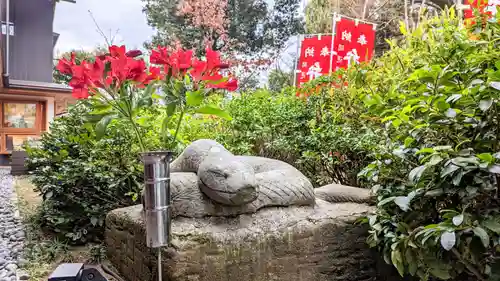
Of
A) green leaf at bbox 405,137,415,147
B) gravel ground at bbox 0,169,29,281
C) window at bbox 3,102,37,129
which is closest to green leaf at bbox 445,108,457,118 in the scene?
green leaf at bbox 405,137,415,147

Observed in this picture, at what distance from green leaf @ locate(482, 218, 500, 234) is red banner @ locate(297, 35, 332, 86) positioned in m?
4.18

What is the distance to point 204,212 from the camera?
64.6 inches

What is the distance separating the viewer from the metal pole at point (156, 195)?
1332 millimetres

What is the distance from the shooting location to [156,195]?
1.35 meters

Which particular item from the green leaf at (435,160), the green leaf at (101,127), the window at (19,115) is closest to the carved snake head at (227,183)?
the green leaf at (101,127)

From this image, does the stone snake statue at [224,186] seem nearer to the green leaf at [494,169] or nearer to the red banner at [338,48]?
the green leaf at [494,169]

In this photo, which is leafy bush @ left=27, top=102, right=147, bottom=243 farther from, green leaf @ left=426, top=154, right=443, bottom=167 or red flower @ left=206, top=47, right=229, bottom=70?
green leaf @ left=426, top=154, right=443, bottom=167

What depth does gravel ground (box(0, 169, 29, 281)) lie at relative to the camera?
2.43 m

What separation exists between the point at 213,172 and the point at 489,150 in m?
1.10

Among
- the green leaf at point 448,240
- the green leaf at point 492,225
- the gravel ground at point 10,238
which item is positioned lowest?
the gravel ground at point 10,238

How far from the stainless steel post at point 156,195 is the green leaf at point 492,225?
1.12 m

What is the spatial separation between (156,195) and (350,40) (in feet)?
14.4

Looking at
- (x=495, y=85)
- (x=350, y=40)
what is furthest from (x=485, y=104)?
(x=350, y=40)

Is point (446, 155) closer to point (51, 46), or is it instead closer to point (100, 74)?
point (100, 74)
